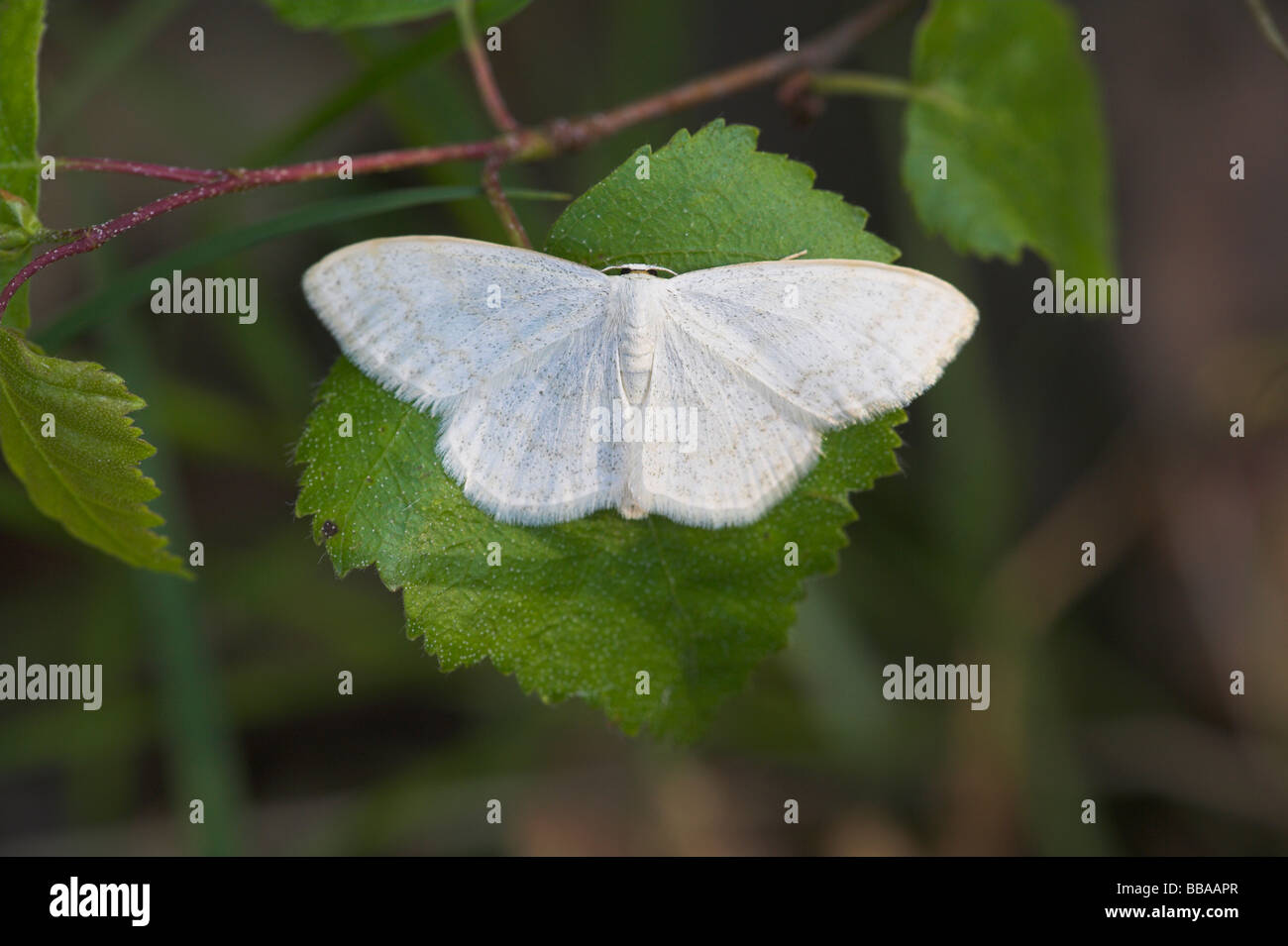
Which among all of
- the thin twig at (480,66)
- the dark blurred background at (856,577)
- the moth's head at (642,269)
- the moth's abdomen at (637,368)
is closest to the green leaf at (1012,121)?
the moth's head at (642,269)

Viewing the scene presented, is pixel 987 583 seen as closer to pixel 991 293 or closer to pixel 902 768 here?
pixel 902 768

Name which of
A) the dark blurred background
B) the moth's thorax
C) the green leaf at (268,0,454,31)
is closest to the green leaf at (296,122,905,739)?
the moth's thorax

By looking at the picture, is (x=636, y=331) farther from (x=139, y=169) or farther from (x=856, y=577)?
(x=856, y=577)

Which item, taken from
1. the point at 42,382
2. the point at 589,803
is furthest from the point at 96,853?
the point at 42,382

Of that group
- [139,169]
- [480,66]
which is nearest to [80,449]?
[139,169]

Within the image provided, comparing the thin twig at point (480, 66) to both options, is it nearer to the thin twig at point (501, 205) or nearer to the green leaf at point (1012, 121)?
the thin twig at point (501, 205)
